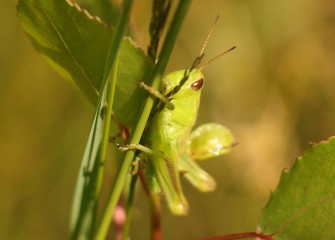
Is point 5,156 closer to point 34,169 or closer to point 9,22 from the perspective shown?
point 34,169

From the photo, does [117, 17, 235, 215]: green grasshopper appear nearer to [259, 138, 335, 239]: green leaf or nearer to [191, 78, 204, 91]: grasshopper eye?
[191, 78, 204, 91]: grasshopper eye

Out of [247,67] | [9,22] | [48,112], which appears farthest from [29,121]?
[247,67]

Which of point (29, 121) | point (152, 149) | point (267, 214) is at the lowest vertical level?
point (267, 214)

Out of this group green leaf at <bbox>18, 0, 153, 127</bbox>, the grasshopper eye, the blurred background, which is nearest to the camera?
green leaf at <bbox>18, 0, 153, 127</bbox>

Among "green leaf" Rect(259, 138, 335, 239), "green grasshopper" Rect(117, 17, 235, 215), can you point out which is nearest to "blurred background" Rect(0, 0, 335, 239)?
"green grasshopper" Rect(117, 17, 235, 215)

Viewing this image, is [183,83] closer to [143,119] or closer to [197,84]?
[197,84]

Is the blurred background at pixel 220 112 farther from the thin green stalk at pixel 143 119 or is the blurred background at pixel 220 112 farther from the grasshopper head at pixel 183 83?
the thin green stalk at pixel 143 119
